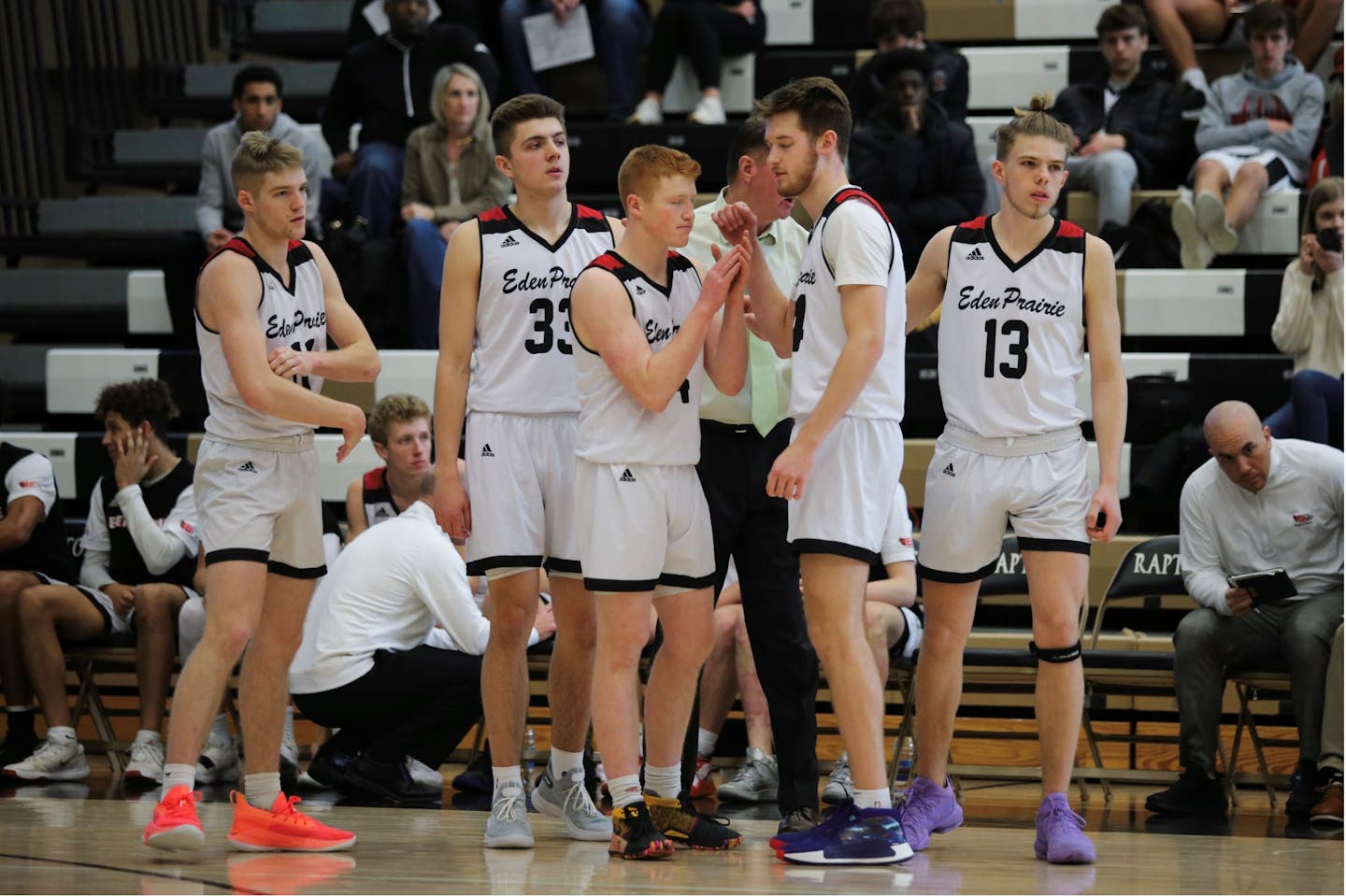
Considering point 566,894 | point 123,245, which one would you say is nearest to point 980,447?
point 566,894

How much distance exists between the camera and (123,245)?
9.02m

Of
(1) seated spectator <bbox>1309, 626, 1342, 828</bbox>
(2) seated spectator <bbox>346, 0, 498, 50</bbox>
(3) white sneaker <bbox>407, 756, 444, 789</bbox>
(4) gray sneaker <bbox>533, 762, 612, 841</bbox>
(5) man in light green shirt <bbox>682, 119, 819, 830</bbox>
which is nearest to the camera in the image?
(4) gray sneaker <bbox>533, 762, 612, 841</bbox>

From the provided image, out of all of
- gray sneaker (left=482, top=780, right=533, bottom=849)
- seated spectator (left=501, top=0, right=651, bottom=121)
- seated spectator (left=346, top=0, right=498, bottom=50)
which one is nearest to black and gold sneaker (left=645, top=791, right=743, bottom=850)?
gray sneaker (left=482, top=780, right=533, bottom=849)

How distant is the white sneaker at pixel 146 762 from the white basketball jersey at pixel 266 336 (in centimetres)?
216

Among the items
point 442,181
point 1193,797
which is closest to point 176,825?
point 1193,797

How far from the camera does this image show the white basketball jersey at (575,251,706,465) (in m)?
4.10

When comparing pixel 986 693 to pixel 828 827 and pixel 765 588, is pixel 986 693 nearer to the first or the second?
pixel 765 588

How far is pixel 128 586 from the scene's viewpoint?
668cm

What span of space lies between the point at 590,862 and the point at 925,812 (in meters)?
0.92

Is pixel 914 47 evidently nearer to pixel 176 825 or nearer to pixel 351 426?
pixel 351 426

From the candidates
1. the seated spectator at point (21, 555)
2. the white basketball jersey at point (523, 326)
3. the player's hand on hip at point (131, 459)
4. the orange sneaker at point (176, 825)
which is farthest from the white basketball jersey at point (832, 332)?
the seated spectator at point (21, 555)

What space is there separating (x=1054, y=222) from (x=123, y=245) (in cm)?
608

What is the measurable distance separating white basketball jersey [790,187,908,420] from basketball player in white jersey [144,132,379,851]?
1125 mm

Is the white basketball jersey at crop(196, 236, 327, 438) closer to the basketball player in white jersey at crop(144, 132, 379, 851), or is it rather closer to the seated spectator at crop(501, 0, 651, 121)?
the basketball player in white jersey at crop(144, 132, 379, 851)
